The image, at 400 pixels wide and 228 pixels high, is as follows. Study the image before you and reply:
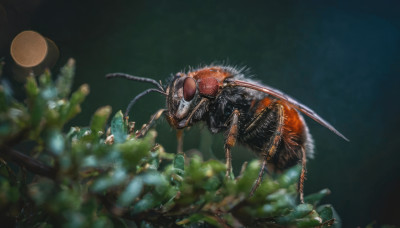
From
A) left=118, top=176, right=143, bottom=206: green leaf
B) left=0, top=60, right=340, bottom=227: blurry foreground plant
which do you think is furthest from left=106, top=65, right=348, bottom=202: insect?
left=118, top=176, right=143, bottom=206: green leaf

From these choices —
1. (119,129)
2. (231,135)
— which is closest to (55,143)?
(119,129)

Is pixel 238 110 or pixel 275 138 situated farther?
pixel 238 110

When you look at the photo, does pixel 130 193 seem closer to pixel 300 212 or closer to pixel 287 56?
pixel 300 212

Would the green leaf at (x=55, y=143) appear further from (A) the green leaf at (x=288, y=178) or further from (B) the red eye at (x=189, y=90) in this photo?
(B) the red eye at (x=189, y=90)

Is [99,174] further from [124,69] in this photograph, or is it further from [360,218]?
[360,218]

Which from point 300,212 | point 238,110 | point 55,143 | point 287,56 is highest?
point 287,56

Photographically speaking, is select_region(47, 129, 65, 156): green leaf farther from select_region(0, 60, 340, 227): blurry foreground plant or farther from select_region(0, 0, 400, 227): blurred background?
select_region(0, 0, 400, 227): blurred background

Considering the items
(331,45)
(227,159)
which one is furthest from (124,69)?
(331,45)

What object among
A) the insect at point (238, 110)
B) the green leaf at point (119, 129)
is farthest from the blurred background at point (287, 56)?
the green leaf at point (119, 129)
